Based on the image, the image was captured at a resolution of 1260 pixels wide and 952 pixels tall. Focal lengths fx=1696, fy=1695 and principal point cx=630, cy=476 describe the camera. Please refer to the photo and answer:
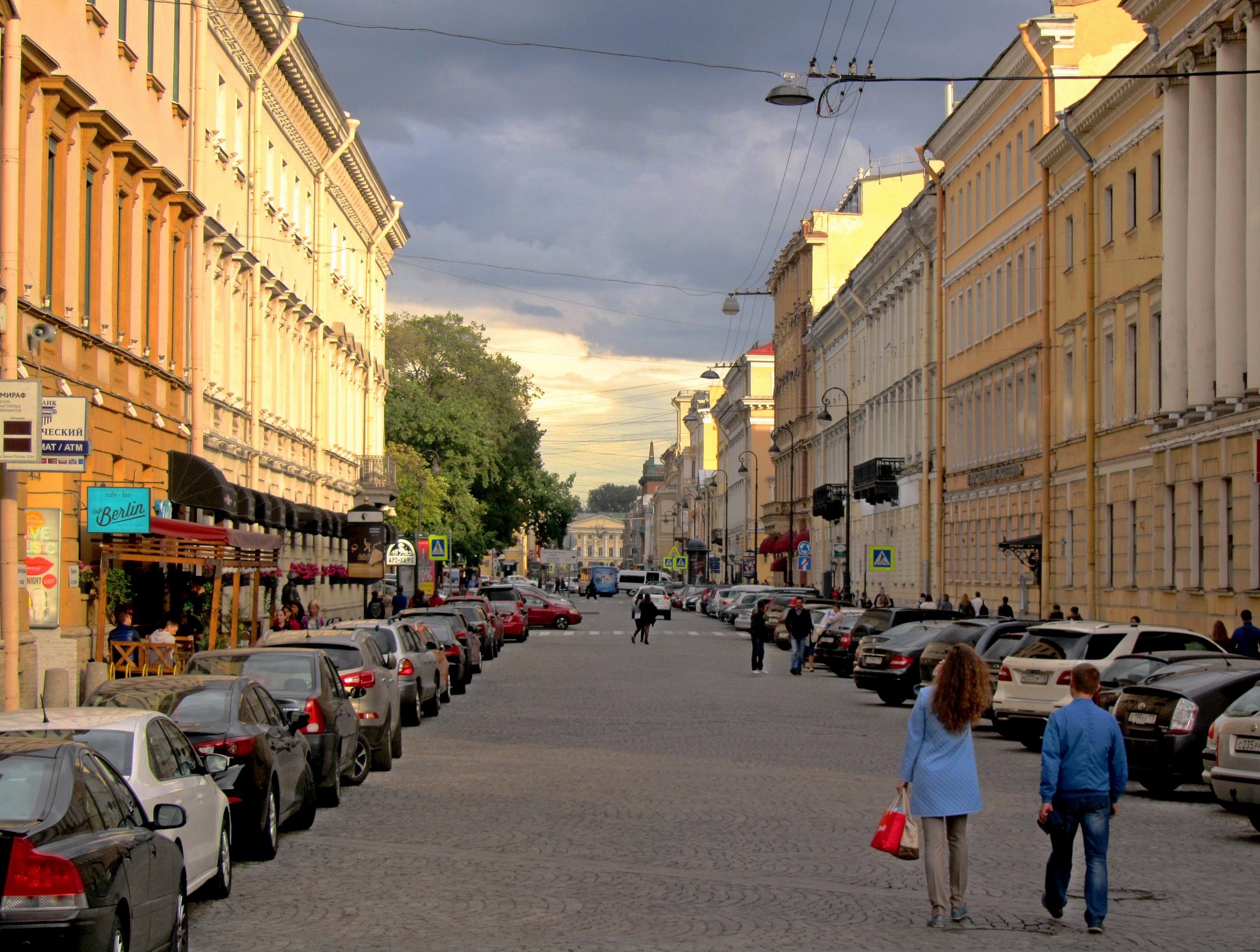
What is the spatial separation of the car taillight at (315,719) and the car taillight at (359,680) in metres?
2.75

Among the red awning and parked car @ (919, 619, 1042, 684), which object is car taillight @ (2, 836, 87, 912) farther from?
parked car @ (919, 619, 1042, 684)

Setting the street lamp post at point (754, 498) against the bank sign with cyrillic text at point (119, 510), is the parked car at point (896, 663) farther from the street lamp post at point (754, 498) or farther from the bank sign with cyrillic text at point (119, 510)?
the street lamp post at point (754, 498)

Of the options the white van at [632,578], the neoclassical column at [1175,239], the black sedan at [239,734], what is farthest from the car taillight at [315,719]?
the white van at [632,578]

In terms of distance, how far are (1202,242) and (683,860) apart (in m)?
23.5

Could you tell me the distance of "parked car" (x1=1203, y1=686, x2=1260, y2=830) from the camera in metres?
13.9

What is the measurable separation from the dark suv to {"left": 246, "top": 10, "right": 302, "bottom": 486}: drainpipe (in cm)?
1408

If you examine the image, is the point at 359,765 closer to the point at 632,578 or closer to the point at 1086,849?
the point at 1086,849

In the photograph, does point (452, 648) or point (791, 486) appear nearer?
point (452, 648)

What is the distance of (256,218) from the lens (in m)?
40.1

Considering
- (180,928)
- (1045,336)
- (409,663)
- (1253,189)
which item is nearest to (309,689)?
(180,928)

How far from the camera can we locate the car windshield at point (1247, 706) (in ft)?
47.1

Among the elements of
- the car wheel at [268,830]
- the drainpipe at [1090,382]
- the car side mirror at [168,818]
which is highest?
the drainpipe at [1090,382]

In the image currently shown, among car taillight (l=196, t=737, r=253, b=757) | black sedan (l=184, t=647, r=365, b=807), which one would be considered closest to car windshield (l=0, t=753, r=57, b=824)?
car taillight (l=196, t=737, r=253, b=757)

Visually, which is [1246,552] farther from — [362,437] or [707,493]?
[707,493]
